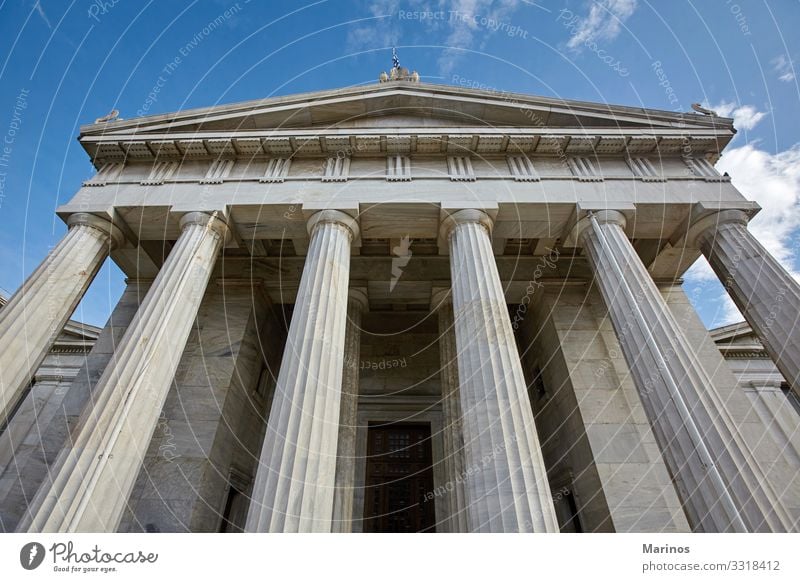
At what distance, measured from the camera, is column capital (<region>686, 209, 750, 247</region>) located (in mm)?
13516

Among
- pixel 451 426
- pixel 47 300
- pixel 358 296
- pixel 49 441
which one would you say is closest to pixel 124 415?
pixel 47 300

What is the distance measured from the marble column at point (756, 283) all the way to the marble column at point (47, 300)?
19.7m

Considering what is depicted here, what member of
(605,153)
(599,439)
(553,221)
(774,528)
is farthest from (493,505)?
(605,153)

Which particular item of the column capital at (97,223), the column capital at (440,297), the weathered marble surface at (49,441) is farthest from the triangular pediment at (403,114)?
the weathered marble surface at (49,441)

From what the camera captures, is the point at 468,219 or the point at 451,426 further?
the point at 451,426

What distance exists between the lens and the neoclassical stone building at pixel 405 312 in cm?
912

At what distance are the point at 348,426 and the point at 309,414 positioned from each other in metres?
5.39

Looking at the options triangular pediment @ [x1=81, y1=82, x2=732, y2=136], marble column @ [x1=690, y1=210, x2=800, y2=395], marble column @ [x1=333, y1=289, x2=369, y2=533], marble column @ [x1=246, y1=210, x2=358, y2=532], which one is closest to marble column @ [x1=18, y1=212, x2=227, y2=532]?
marble column @ [x1=246, y1=210, x2=358, y2=532]

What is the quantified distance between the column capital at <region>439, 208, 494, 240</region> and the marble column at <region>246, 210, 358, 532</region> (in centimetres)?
353

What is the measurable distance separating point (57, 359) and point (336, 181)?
66.0 ft

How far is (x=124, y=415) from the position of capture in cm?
966

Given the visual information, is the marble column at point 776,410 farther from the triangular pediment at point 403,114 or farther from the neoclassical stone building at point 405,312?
the triangular pediment at point 403,114

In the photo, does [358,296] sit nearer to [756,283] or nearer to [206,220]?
[206,220]

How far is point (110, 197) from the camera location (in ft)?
48.1
